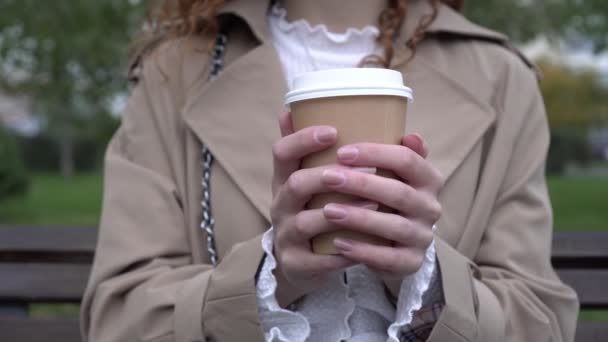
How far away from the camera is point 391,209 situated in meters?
1.07

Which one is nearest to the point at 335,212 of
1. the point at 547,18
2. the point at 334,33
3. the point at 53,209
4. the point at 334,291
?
the point at 334,291

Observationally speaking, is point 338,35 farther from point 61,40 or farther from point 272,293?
point 61,40

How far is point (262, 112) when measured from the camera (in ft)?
5.53

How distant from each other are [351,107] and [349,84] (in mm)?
32

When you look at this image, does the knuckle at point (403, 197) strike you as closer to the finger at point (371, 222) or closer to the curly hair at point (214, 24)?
the finger at point (371, 222)

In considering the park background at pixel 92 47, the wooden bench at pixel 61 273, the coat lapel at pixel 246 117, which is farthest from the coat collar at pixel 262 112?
the wooden bench at pixel 61 273

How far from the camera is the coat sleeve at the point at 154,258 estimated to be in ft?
4.53

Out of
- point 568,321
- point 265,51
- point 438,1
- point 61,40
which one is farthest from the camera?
point 61,40

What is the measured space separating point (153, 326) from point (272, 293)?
297 mm

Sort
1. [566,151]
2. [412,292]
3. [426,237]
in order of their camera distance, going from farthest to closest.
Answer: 1. [566,151]
2. [412,292]
3. [426,237]

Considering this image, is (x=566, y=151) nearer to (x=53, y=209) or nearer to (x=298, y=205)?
(x=53, y=209)

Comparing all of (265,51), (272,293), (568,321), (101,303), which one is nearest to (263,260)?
(272,293)

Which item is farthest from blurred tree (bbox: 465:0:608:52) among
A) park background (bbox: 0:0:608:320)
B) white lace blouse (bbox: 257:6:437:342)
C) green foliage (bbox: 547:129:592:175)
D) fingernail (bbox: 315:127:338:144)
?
green foliage (bbox: 547:129:592:175)

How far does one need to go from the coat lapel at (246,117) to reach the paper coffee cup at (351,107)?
546 millimetres
